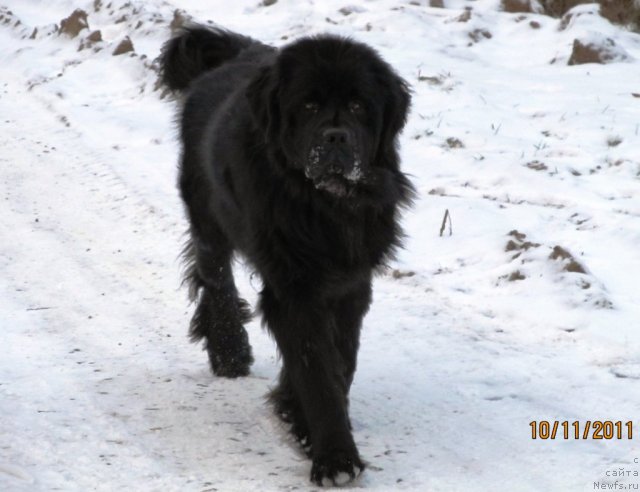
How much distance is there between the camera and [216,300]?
18.1 ft

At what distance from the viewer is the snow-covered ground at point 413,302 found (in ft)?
13.6

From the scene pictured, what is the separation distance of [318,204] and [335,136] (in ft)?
1.22

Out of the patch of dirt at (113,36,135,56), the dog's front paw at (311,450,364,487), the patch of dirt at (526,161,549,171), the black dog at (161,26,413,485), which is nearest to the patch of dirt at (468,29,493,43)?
the patch of dirt at (113,36,135,56)

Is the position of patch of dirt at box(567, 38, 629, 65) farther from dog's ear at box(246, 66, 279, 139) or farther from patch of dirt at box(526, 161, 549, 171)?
dog's ear at box(246, 66, 279, 139)

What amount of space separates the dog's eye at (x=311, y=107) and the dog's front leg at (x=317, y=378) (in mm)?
766

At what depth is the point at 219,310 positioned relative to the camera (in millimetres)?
5465

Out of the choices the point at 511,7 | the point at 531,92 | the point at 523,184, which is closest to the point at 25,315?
the point at 523,184

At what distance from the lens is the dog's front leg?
3918 mm

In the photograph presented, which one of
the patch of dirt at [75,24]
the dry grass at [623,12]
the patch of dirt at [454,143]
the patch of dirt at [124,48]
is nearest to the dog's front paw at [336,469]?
the patch of dirt at [454,143]

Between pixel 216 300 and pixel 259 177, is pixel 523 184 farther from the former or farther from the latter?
pixel 259 177

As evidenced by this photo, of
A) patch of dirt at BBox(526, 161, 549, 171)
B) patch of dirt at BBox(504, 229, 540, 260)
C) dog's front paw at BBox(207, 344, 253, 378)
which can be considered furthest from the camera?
patch of dirt at BBox(526, 161, 549, 171)

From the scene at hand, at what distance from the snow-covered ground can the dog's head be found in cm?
117

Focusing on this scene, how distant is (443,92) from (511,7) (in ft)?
13.0

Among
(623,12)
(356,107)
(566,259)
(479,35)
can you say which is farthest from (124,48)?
(356,107)
